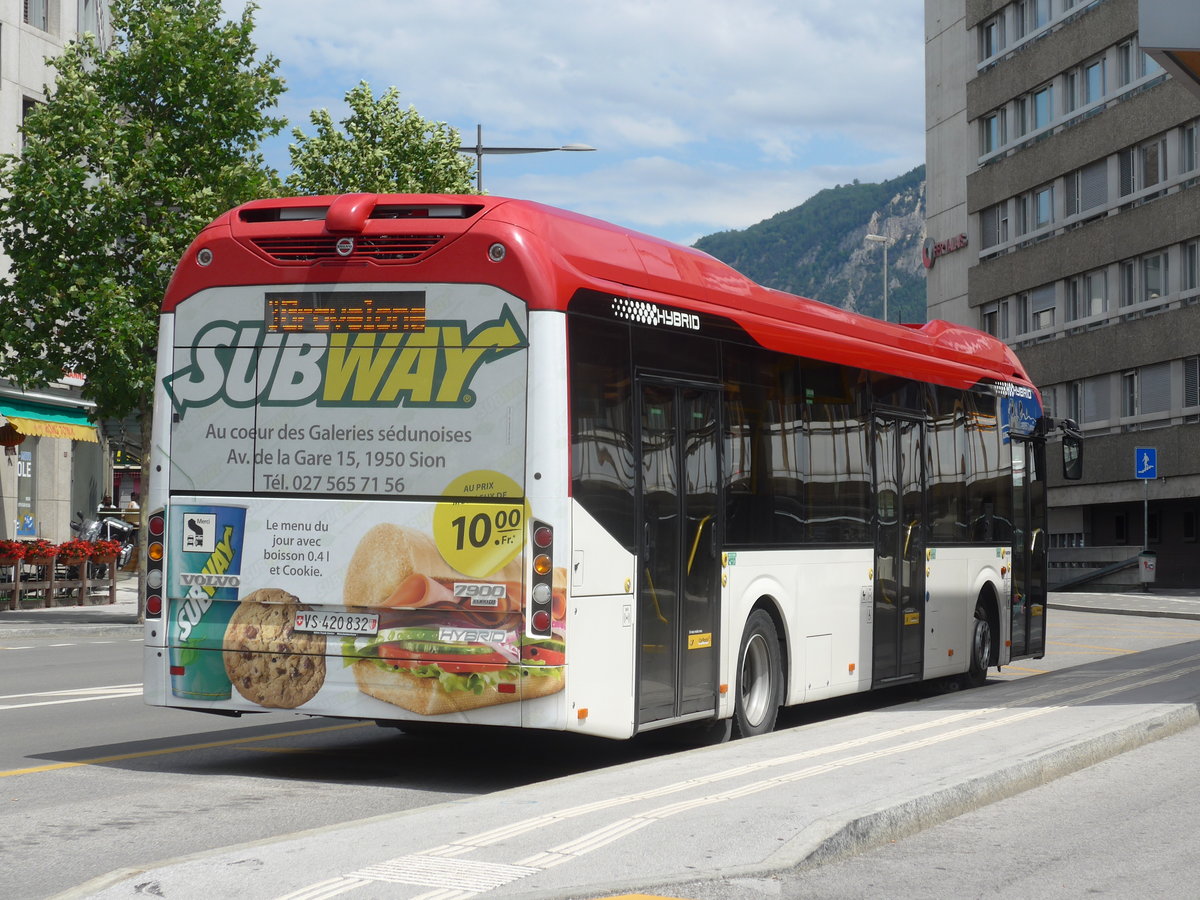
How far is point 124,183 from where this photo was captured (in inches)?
1069

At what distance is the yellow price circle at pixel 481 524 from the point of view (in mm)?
9164

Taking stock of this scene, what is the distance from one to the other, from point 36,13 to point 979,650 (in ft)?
101

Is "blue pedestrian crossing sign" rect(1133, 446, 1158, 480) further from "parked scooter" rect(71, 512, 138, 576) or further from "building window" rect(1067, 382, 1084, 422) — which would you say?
"parked scooter" rect(71, 512, 138, 576)

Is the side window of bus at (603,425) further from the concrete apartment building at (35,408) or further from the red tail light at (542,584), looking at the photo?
the concrete apartment building at (35,408)

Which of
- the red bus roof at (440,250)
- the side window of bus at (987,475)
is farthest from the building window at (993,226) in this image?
the red bus roof at (440,250)

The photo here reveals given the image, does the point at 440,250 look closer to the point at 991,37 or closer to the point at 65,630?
the point at 65,630

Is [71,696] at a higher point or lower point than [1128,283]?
lower

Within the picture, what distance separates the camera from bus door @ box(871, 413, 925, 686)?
45.0ft

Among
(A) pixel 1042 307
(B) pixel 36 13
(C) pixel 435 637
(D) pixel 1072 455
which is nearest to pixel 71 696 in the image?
(C) pixel 435 637

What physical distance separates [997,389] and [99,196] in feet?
53.4

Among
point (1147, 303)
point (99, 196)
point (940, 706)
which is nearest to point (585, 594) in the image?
point (940, 706)

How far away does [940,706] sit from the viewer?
13.2m

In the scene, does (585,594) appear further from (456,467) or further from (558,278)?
(558,278)

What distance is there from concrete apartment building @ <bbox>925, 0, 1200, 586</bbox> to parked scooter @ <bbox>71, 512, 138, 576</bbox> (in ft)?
93.2
